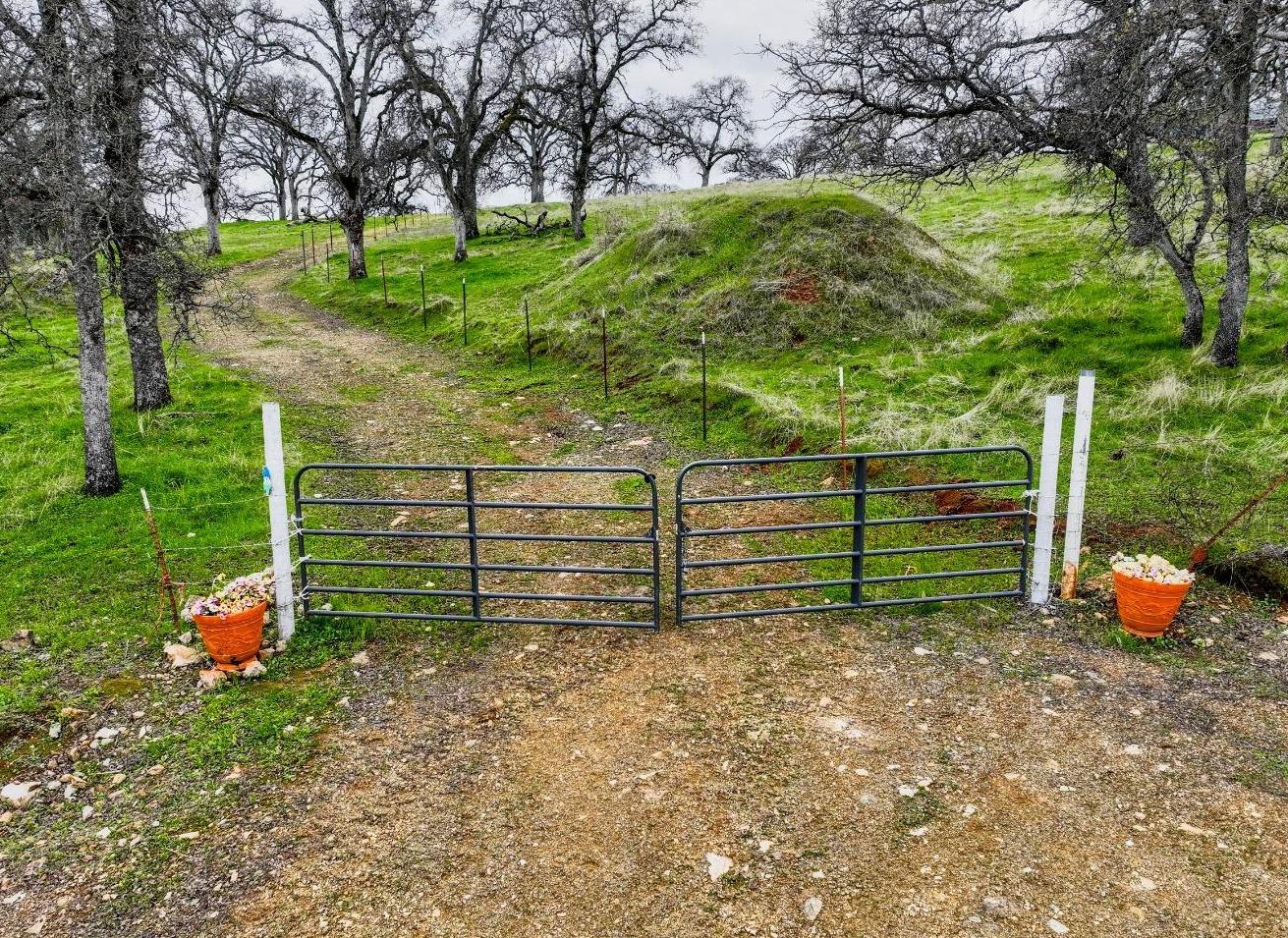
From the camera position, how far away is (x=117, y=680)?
5.75 metres

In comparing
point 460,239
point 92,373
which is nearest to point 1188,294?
point 92,373

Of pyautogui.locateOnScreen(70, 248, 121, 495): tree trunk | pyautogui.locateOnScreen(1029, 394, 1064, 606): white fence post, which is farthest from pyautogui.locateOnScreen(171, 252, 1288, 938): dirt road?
pyautogui.locateOnScreen(70, 248, 121, 495): tree trunk

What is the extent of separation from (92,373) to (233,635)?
17.1ft

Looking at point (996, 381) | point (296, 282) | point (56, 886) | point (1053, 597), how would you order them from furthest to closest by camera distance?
point (296, 282), point (996, 381), point (1053, 597), point (56, 886)

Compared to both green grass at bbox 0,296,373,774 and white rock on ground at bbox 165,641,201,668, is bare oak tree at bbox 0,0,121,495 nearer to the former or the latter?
green grass at bbox 0,296,373,774

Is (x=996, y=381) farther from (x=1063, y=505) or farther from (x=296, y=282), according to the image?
(x=296, y=282)

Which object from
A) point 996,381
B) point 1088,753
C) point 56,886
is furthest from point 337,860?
point 996,381

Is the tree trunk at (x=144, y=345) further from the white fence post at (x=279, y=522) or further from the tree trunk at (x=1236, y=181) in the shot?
the tree trunk at (x=1236, y=181)

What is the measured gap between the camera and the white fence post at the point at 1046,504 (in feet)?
20.3

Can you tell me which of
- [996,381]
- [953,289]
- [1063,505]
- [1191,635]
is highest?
[953,289]

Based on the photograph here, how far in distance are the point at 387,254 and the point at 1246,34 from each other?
30206mm

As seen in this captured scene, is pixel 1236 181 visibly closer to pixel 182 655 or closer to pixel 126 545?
pixel 182 655

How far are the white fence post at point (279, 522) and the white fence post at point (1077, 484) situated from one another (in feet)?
20.2

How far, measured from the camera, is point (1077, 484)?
636 centimetres
